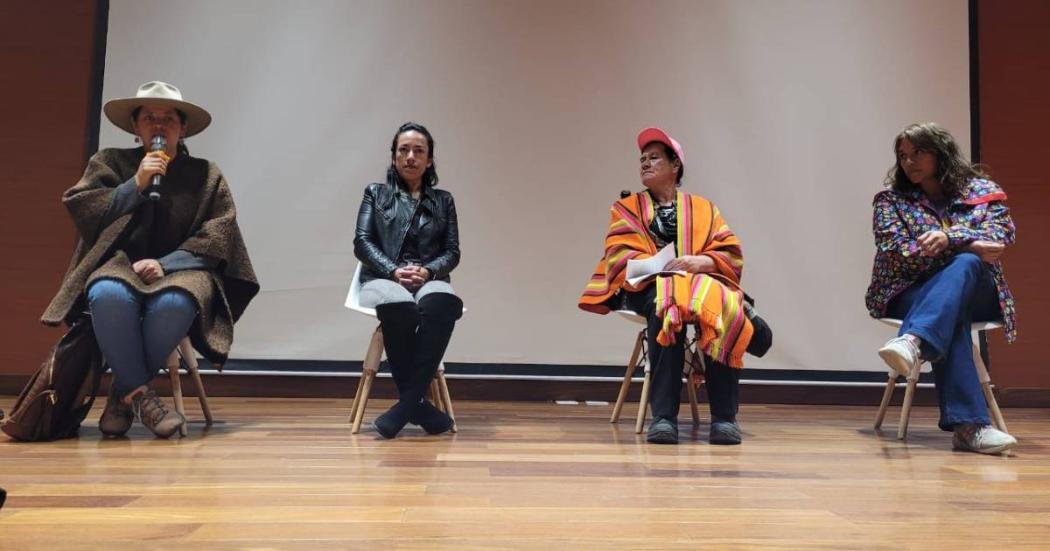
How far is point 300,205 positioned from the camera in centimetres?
372

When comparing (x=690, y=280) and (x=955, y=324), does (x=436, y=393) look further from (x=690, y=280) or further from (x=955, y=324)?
(x=955, y=324)

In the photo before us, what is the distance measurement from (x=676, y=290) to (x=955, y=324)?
2.70 ft

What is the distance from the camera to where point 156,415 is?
88.9 inches

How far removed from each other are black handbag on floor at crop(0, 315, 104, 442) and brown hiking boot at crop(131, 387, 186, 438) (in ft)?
0.47

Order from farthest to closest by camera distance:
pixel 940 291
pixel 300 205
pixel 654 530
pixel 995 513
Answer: pixel 300 205
pixel 940 291
pixel 995 513
pixel 654 530

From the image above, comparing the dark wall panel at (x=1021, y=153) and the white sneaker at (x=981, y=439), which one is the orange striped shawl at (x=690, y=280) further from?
the dark wall panel at (x=1021, y=153)

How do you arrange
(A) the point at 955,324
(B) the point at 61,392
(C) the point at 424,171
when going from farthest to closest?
1. (C) the point at 424,171
2. (A) the point at 955,324
3. (B) the point at 61,392

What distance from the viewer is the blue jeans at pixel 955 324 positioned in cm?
231

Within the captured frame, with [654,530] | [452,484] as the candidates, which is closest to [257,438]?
[452,484]

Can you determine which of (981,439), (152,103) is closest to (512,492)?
(981,439)

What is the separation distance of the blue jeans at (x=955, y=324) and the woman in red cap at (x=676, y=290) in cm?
45

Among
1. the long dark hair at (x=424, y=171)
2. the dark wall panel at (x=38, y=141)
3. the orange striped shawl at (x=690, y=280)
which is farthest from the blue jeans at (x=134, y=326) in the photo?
the dark wall panel at (x=38, y=141)

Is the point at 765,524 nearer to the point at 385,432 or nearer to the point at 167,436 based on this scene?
the point at 385,432

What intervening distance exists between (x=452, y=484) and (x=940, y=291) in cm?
162
